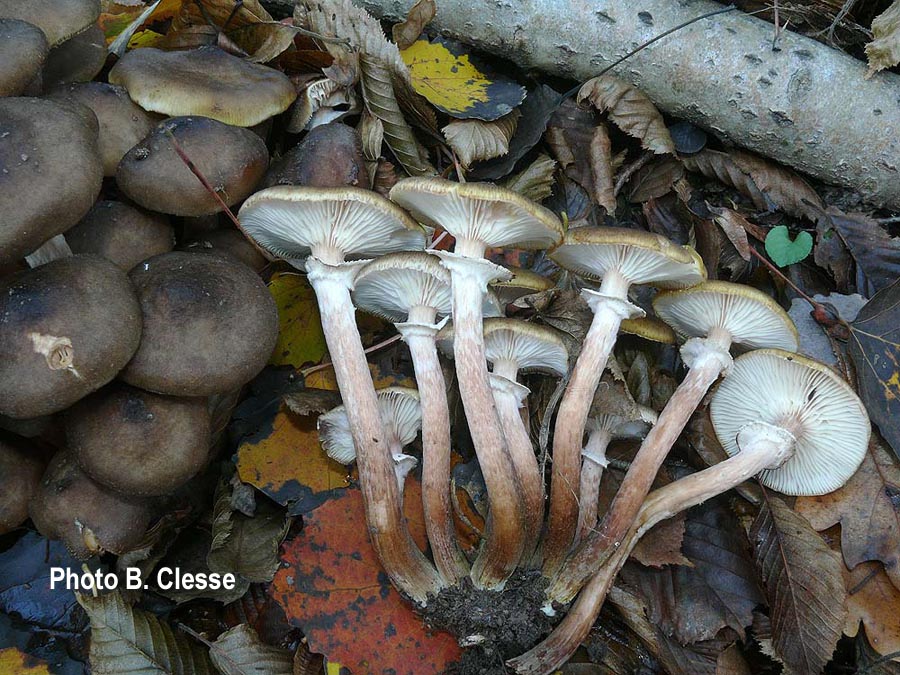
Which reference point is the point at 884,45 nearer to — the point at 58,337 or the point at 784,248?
the point at 784,248

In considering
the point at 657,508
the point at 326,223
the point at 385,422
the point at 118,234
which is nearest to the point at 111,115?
the point at 118,234

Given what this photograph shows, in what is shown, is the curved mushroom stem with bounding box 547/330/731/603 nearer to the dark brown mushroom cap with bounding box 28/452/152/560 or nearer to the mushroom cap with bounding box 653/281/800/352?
the mushroom cap with bounding box 653/281/800/352

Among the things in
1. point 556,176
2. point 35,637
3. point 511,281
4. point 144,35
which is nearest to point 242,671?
point 35,637

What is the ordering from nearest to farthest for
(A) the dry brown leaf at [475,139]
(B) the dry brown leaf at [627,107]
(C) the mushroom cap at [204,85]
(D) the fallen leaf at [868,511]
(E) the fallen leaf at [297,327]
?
(D) the fallen leaf at [868,511]
(C) the mushroom cap at [204,85]
(E) the fallen leaf at [297,327]
(A) the dry brown leaf at [475,139]
(B) the dry brown leaf at [627,107]

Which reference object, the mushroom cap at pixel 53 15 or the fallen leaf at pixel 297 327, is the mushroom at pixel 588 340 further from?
the mushroom cap at pixel 53 15

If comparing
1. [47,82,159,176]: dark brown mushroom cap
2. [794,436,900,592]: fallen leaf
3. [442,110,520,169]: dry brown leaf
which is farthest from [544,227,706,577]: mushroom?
[47,82,159,176]: dark brown mushroom cap

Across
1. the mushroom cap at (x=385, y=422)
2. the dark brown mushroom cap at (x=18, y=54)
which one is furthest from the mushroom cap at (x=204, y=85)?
the mushroom cap at (x=385, y=422)
